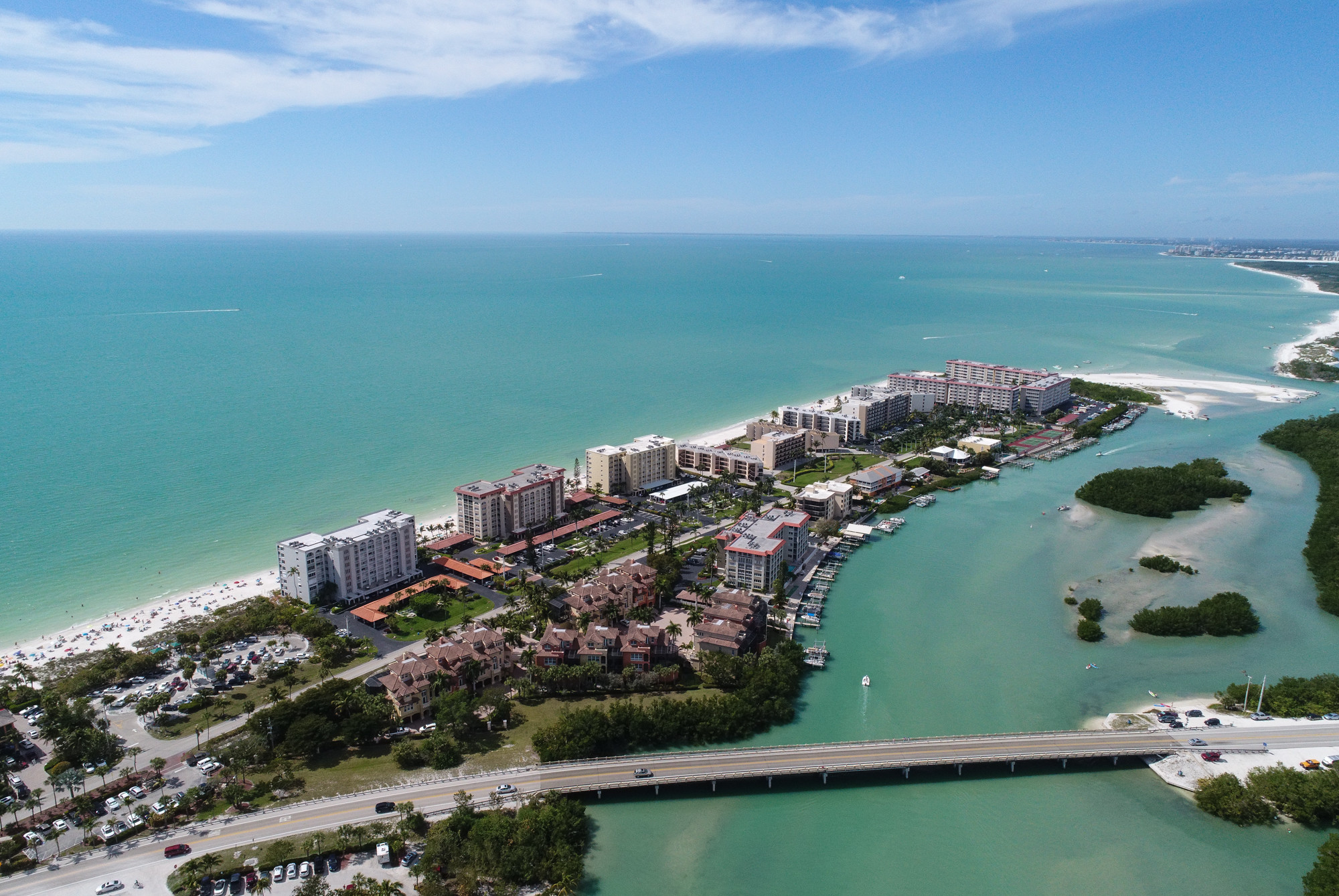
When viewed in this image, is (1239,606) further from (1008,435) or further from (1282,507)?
(1008,435)

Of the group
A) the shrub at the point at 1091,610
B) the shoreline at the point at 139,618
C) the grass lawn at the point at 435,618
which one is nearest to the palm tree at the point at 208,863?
the grass lawn at the point at 435,618

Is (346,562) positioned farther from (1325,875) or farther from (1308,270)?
(1308,270)

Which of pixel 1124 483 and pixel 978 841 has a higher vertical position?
pixel 1124 483

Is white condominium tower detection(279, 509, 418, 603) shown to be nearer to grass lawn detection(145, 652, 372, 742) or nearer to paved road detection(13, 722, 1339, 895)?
grass lawn detection(145, 652, 372, 742)

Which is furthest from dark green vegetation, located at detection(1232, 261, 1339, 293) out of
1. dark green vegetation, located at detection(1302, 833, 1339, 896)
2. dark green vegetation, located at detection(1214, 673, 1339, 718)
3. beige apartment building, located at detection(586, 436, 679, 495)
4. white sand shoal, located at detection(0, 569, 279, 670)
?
white sand shoal, located at detection(0, 569, 279, 670)

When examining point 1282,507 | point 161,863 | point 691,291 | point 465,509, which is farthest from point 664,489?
point 691,291

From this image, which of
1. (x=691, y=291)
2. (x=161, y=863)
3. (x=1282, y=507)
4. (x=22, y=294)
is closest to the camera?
(x=161, y=863)

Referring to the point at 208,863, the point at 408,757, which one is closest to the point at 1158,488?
the point at 408,757
